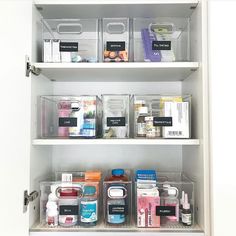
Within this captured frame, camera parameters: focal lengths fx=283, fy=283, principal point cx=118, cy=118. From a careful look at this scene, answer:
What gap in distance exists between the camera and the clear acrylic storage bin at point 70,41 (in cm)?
119

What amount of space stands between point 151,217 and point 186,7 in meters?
0.89

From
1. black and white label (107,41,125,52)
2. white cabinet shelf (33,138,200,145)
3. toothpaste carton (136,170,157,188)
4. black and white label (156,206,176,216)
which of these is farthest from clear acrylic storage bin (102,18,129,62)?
black and white label (156,206,176,216)

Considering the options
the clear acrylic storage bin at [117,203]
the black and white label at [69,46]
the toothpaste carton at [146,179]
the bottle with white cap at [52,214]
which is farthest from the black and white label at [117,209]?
the black and white label at [69,46]

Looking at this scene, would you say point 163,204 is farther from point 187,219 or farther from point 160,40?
point 160,40

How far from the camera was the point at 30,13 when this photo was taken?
1113 mm

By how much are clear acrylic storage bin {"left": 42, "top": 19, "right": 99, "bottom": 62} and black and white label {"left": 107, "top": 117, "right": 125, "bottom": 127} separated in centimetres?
27

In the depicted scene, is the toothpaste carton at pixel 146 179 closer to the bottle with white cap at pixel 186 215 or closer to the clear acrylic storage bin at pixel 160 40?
the bottle with white cap at pixel 186 215
